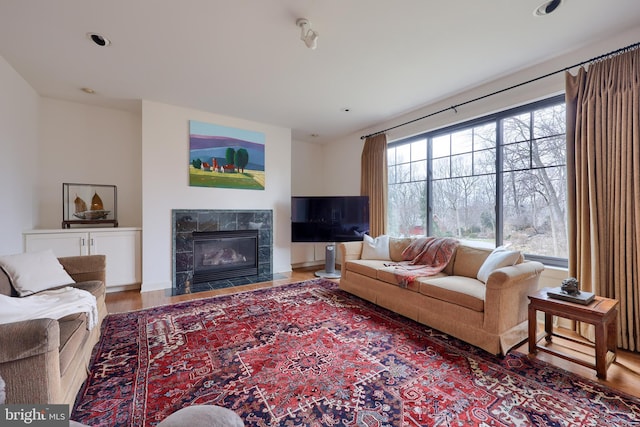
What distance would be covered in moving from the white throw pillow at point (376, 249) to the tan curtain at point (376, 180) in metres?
0.70

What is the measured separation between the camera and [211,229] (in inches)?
165

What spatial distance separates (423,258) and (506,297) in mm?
1150

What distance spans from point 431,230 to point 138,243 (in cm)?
428

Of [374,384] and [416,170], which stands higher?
[416,170]

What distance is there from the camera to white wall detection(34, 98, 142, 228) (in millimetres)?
3617

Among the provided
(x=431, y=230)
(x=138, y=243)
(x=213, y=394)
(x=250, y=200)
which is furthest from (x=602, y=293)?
(x=138, y=243)

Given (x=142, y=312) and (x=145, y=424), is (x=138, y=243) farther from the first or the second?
(x=145, y=424)

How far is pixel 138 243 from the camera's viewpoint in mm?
3748

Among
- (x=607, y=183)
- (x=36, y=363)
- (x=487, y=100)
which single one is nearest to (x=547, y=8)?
(x=487, y=100)

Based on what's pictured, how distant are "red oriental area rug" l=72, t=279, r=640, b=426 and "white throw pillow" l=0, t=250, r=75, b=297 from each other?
2.09 ft

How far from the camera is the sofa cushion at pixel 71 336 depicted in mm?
1405

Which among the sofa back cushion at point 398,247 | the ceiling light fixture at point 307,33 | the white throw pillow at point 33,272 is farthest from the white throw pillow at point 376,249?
the white throw pillow at point 33,272

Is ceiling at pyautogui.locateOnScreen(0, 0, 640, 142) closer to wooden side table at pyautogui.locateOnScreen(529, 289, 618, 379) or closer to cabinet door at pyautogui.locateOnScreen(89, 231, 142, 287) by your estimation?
cabinet door at pyautogui.locateOnScreen(89, 231, 142, 287)

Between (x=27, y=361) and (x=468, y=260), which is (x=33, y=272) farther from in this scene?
(x=468, y=260)
